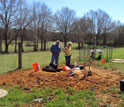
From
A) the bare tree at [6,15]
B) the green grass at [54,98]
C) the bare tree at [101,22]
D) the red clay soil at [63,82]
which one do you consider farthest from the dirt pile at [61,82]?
the bare tree at [101,22]

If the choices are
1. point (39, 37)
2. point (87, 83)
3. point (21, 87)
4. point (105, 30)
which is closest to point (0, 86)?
point (21, 87)

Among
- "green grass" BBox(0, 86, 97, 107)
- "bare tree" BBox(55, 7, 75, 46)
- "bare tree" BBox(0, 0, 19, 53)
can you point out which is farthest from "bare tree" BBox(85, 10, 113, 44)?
"green grass" BBox(0, 86, 97, 107)

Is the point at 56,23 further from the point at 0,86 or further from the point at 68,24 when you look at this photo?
the point at 0,86

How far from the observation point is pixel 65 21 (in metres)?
58.1

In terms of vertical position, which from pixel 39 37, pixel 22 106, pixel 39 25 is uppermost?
pixel 39 25

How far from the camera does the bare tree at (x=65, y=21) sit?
5606 centimetres

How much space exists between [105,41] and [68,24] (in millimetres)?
20450

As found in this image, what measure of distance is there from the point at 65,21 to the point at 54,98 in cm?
5594

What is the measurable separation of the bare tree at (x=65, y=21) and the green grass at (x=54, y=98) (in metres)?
51.3

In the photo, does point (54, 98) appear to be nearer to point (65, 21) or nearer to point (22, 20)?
point (22, 20)

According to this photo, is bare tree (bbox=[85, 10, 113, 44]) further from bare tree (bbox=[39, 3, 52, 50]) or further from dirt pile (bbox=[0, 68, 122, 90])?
dirt pile (bbox=[0, 68, 122, 90])

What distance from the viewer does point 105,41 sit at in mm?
66875

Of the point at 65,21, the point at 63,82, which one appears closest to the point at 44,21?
the point at 65,21

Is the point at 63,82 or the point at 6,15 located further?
the point at 6,15
